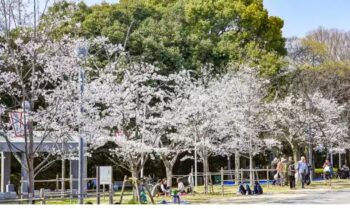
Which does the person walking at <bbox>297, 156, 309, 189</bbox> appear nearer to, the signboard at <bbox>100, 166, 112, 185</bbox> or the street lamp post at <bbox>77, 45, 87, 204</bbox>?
the signboard at <bbox>100, 166, 112, 185</bbox>

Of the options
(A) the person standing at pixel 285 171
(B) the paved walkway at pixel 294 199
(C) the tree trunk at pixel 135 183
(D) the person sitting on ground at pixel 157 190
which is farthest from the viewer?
(A) the person standing at pixel 285 171

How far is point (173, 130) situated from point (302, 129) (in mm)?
8275

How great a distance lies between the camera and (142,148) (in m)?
16.7

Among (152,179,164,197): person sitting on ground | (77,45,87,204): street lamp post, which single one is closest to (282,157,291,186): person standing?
(152,179,164,197): person sitting on ground

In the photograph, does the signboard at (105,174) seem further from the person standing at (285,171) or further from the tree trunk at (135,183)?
the person standing at (285,171)

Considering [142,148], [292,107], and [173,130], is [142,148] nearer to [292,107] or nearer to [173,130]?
[173,130]

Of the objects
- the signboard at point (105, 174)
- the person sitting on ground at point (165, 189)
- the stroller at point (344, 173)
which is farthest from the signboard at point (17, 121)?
the stroller at point (344, 173)

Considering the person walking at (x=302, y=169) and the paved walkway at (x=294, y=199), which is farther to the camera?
the person walking at (x=302, y=169)

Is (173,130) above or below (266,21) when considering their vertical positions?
below

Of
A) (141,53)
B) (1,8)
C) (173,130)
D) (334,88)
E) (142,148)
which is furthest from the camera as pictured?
(334,88)

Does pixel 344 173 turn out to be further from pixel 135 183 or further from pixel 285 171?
pixel 135 183

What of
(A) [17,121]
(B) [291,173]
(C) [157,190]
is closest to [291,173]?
(B) [291,173]

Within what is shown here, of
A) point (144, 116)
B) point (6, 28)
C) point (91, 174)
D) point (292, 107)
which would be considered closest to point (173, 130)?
point (144, 116)

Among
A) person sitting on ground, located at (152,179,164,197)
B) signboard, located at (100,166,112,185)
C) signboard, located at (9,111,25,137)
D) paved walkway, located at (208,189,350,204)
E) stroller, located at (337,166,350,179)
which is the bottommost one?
paved walkway, located at (208,189,350,204)
